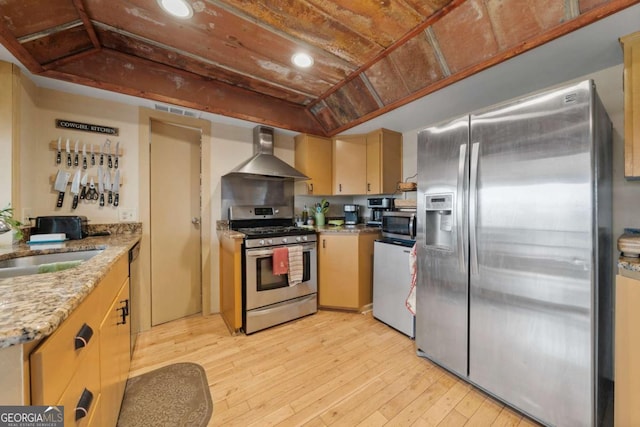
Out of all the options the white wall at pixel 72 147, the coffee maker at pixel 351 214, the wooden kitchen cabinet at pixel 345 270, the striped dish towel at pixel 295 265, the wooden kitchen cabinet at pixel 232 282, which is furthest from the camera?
the coffee maker at pixel 351 214

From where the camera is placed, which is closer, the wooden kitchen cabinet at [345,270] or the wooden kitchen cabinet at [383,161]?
the wooden kitchen cabinet at [345,270]

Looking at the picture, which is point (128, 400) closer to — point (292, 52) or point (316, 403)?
point (316, 403)

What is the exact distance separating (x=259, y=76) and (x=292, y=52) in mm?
501

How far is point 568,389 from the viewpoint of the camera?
49.6 inches

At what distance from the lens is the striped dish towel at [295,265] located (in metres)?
2.48

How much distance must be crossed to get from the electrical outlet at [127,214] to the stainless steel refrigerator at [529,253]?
2.65 m

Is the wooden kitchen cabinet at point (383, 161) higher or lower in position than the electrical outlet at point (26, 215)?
higher

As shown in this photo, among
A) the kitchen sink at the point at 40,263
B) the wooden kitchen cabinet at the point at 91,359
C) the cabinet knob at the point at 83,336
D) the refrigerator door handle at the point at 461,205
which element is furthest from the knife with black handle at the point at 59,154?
the refrigerator door handle at the point at 461,205

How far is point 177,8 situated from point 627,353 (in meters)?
3.06

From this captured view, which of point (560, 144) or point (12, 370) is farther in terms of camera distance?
point (560, 144)

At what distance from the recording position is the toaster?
5.92ft

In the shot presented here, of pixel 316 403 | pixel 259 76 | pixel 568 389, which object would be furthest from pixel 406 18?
pixel 316 403

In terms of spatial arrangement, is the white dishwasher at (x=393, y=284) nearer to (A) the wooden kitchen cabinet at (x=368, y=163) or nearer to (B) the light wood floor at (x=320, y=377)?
(B) the light wood floor at (x=320, y=377)

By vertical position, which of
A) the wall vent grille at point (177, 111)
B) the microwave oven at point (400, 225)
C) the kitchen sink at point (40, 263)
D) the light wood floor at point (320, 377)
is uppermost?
the wall vent grille at point (177, 111)
